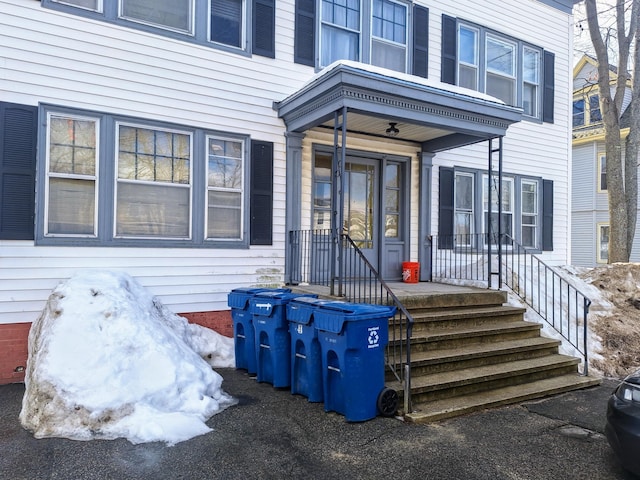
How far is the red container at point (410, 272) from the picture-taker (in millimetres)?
8297

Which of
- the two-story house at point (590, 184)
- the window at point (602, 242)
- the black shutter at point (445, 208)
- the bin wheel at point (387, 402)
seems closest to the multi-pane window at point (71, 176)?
the bin wheel at point (387, 402)

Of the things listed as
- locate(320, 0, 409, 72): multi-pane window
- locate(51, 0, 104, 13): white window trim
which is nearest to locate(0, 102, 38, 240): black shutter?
locate(51, 0, 104, 13): white window trim

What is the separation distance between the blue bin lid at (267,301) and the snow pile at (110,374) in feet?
2.86

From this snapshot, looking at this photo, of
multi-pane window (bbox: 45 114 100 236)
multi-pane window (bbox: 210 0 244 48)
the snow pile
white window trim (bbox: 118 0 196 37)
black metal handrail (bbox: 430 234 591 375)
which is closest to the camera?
the snow pile

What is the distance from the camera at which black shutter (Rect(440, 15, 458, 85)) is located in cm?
902

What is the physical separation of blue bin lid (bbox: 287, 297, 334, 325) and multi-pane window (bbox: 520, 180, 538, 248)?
697 cm

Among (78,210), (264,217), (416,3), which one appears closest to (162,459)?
(78,210)

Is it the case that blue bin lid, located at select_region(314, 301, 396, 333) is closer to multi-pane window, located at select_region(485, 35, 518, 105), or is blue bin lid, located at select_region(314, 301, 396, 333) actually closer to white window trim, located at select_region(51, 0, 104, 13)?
white window trim, located at select_region(51, 0, 104, 13)

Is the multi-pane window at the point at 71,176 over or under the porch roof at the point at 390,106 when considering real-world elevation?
under

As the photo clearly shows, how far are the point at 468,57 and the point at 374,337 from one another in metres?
7.24

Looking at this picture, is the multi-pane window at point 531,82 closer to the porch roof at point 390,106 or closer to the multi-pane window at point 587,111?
the porch roof at point 390,106

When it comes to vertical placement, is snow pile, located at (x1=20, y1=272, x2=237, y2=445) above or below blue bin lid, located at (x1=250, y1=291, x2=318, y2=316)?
below

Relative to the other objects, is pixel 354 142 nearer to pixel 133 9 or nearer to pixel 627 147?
pixel 133 9

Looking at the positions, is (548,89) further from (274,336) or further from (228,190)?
(274,336)
